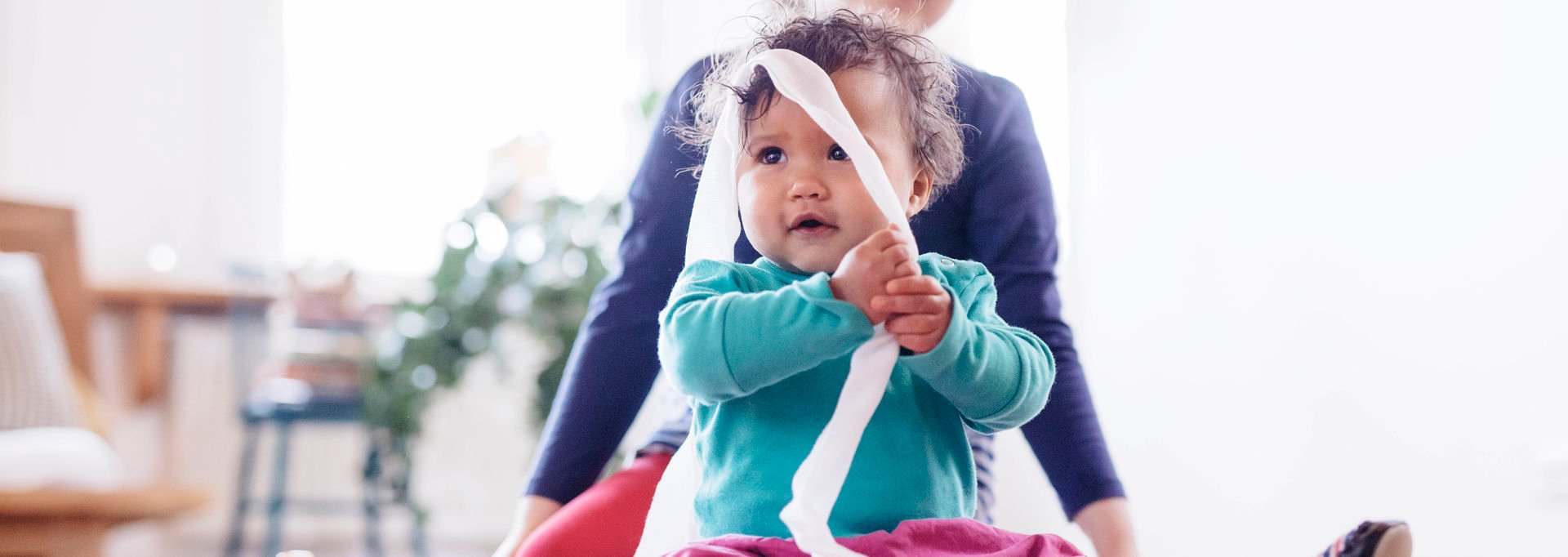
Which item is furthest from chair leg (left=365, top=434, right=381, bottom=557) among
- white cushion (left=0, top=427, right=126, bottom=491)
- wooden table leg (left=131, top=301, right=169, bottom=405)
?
wooden table leg (left=131, top=301, right=169, bottom=405)

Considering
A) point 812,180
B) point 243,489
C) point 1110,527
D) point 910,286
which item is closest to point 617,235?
point 243,489

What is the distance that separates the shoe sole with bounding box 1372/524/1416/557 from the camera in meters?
0.62

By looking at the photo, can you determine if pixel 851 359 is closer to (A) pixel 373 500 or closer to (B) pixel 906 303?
(B) pixel 906 303

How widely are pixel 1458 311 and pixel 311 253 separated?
3.35m

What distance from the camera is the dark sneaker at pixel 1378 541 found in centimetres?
62

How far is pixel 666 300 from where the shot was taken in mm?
1027

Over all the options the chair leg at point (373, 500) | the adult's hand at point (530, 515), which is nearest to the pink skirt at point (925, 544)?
the adult's hand at point (530, 515)

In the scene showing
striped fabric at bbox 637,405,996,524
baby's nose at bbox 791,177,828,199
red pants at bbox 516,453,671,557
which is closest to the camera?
baby's nose at bbox 791,177,828,199

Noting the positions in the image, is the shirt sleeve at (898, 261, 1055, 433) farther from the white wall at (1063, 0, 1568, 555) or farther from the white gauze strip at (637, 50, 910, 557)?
the white wall at (1063, 0, 1568, 555)

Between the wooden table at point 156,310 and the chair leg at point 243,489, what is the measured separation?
0.38 metres

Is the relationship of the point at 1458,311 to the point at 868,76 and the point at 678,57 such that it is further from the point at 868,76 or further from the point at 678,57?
the point at 678,57

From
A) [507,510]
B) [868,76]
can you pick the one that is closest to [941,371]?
[868,76]

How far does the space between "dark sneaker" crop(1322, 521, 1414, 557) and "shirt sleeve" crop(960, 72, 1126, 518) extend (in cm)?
26

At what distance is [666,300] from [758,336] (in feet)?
1.46
